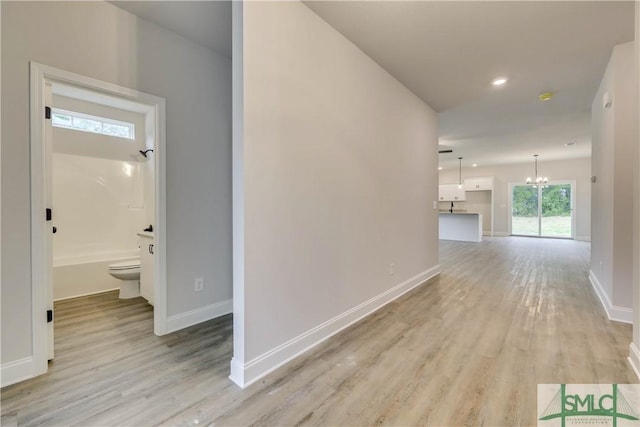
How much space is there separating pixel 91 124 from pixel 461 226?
8.97 metres

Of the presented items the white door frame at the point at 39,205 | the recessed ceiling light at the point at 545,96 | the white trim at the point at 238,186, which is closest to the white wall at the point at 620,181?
the recessed ceiling light at the point at 545,96

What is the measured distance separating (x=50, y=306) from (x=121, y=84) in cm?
172

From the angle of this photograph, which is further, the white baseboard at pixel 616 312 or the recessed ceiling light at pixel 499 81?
the recessed ceiling light at pixel 499 81

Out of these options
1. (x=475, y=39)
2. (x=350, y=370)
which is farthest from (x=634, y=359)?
(x=475, y=39)

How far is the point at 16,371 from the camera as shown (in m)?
1.74

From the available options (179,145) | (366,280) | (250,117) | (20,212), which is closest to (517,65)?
(366,280)

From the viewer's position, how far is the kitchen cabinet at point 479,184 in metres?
10.1

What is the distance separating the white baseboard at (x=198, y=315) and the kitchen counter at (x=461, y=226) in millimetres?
7387

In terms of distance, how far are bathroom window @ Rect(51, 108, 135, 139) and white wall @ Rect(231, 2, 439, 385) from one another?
11.9 ft

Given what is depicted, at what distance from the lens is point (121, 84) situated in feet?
7.17

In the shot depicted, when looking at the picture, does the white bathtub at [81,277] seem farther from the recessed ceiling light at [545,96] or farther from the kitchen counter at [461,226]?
the kitchen counter at [461,226]

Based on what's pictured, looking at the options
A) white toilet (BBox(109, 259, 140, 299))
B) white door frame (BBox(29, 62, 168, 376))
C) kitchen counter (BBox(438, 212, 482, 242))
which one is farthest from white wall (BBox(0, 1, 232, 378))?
kitchen counter (BBox(438, 212, 482, 242))

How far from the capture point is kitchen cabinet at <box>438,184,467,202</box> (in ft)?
33.4

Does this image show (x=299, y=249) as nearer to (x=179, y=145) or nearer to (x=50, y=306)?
(x=179, y=145)
